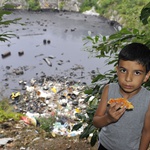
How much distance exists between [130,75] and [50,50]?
14.4m

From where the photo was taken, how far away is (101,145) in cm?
133

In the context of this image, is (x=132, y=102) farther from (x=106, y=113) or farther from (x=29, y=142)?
(x=29, y=142)

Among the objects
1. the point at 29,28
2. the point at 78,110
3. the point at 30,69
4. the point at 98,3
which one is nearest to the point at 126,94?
the point at 78,110

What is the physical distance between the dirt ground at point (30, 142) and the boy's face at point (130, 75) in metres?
2.19

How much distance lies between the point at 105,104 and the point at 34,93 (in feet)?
30.4

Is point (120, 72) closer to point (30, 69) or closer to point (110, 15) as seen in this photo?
point (30, 69)

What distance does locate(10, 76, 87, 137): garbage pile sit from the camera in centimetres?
866

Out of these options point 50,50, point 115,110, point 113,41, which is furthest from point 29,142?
point 50,50

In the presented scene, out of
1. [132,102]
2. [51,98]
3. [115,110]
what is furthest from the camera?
[51,98]

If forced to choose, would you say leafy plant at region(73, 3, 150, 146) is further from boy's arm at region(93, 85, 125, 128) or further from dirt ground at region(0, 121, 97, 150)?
dirt ground at region(0, 121, 97, 150)

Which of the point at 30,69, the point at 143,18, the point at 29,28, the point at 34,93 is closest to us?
the point at 143,18

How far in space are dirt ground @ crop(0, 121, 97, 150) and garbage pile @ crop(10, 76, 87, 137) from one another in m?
3.76

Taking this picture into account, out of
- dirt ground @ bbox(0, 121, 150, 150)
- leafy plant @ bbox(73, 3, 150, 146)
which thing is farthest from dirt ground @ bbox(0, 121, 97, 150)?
leafy plant @ bbox(73, 3, 150, 146)

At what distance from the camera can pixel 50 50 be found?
1529 centimetres
